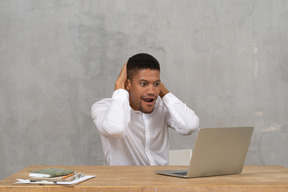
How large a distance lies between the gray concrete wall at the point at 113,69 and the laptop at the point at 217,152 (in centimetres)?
196

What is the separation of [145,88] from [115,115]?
0.31 m

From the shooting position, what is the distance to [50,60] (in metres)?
3.86

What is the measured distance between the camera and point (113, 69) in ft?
12.7

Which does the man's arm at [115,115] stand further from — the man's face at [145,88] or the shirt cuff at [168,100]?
the shirt cuff at [168,100]

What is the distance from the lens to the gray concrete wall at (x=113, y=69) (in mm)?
3857

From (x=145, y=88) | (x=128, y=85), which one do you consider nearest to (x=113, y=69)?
(x=128, y=85)

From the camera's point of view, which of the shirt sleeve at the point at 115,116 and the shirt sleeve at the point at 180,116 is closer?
the shirt sleeve at the point at 115,116

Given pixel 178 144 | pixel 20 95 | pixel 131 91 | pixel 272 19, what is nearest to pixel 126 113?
pixel 131 91

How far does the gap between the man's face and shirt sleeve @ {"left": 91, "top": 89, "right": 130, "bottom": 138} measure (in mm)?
100

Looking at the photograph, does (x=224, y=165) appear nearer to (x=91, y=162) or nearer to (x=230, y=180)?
(x=230, y=180)

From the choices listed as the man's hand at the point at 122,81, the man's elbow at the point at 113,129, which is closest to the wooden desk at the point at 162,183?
the man's elbow at the point at 113,129

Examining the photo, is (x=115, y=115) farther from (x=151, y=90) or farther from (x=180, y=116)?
(x=180, y=116)

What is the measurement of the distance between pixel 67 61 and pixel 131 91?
1.44m

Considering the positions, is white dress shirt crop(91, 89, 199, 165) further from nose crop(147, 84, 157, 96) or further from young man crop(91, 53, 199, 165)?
nose crop(147, 84, 157, 96)
